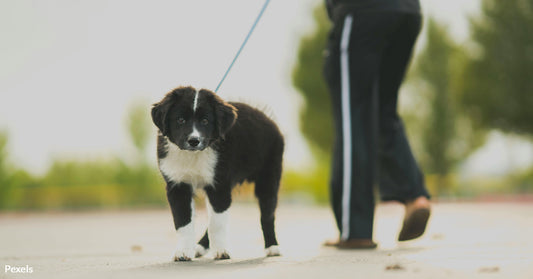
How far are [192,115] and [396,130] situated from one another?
2.26m

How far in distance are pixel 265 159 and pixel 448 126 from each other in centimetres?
3018

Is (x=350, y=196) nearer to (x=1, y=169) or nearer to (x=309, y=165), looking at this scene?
(x=1, y=169)

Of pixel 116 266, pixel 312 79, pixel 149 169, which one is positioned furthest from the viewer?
pixel 149 169

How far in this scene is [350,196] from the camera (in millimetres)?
5023

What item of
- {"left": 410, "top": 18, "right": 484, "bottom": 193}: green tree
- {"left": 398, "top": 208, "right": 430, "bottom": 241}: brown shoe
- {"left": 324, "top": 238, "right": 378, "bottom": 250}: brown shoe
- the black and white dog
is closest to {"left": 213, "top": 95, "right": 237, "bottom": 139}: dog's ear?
the black and white dog

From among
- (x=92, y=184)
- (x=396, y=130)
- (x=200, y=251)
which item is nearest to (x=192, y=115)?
(x=200, y=251)

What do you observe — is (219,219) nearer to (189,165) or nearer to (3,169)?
(189,165)

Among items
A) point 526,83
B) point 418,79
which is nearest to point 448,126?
point 418,79

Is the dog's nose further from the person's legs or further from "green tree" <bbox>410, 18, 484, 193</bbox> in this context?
"green tree" <bbox>410, 18, 484, 193</bbox>

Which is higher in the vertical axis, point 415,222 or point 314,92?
point 314,92

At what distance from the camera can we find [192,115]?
156 inches

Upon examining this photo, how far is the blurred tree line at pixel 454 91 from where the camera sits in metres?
28.5

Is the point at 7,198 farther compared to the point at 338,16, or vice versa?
the point at 7,198

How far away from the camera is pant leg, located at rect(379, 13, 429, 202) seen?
5277 millimetres
